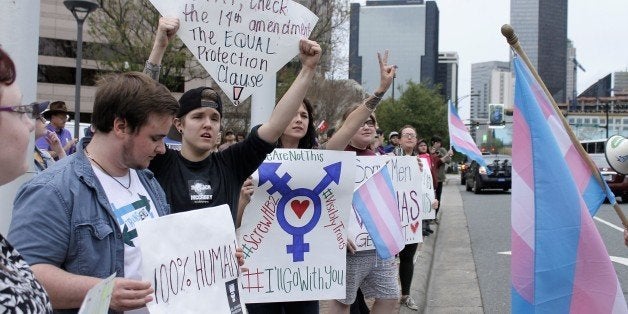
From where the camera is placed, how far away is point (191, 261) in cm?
243

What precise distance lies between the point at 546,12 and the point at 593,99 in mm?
22261

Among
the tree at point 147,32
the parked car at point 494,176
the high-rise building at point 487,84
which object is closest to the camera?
the tree at point 147,32

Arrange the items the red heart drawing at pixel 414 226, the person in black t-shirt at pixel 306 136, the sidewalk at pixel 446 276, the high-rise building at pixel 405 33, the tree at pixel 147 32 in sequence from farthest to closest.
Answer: the high-rise building at pixel 405 33
the tree at pixel 147 32
the sidewalk at pixel 446 276
the red heart drawing at pixel 414 226
the person in black t-shirt at pixel 306 136

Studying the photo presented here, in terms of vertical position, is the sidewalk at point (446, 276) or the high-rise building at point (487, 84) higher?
the high-rise building at point (487, 84)

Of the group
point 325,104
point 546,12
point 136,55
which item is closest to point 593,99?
point 546,12

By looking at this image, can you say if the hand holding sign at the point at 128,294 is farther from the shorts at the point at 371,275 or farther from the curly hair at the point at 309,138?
the shorts at the point at 371,275

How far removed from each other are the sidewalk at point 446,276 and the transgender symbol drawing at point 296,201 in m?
2.17

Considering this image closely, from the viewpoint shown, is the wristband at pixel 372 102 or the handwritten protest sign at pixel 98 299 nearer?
the handwritten protest sign at pixel 98 299

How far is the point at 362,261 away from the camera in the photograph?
4.46m

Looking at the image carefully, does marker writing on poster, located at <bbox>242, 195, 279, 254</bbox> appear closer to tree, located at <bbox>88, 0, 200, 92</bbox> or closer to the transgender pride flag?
the transgender pride flag

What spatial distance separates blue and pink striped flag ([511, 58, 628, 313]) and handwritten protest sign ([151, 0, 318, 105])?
1.31m

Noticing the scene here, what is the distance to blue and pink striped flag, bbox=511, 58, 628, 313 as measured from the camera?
320 centimetres

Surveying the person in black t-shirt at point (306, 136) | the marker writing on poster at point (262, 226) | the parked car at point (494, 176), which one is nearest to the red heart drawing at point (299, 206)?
the marker writing on poster at point (262, 226)

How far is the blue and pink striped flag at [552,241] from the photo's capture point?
3.20 m
